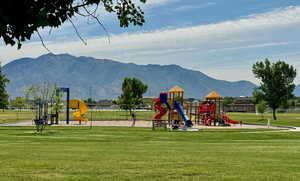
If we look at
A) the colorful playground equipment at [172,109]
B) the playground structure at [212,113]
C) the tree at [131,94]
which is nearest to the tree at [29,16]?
the colorful playground equipment at [172,109]

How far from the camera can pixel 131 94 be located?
110875mm

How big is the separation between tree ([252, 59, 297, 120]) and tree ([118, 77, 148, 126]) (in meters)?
31.7

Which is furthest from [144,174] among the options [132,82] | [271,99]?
[132,82]

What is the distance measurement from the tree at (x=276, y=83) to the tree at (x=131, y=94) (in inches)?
1246

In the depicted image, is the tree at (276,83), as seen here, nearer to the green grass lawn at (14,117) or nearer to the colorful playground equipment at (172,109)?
the colorful playground equipment at (172,109)

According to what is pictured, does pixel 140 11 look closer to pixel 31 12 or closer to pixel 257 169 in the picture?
pixel 31 12

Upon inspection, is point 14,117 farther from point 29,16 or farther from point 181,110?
point 29,16

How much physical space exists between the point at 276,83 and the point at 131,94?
35304mm

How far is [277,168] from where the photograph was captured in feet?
50.4

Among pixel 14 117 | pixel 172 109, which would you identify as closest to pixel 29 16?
pixel 172 109

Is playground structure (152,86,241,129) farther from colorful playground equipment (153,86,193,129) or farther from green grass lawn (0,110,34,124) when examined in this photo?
green grass lawn (0,110,34,124)

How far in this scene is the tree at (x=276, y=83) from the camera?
8794 cm

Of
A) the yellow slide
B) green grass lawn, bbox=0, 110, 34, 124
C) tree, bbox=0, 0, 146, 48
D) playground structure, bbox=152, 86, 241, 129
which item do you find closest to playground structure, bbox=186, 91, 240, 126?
playground structure, bbox=152, 86, 241, 129

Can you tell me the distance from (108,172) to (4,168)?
3.43 meters
